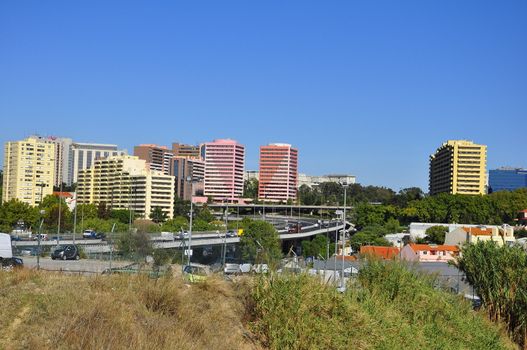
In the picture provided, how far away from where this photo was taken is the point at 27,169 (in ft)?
476

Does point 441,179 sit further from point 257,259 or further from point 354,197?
point 257,259

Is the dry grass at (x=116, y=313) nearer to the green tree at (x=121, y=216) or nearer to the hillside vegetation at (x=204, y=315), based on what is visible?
the hillside vegetation at (x=204, y=315)

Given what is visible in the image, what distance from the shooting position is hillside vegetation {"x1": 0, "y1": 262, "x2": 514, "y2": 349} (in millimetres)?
9219

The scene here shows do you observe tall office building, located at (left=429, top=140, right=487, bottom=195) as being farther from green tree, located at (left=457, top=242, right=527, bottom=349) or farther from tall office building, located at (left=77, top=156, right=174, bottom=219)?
green tree, located at (left=457, top=242, right=527, bottom=349)

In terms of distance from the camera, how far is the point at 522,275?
76.2 ft

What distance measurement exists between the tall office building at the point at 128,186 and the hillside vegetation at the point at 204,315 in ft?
420

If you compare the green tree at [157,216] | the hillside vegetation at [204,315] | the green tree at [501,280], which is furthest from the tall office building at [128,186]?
the hillside vegetation at [204,315]

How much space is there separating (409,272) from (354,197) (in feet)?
570

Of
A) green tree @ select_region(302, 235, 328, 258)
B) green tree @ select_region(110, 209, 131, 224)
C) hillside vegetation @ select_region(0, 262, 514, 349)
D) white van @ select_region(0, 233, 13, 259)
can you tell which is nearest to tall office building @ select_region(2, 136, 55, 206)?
green tree @ select_region(110, 209, 131, 224)

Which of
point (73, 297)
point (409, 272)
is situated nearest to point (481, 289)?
point (409, 272)

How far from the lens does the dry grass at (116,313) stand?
29.2 ft

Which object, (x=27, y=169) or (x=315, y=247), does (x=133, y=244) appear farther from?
(x=27, y=169)

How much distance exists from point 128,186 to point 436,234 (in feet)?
254

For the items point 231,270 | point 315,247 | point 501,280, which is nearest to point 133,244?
point 231,270
